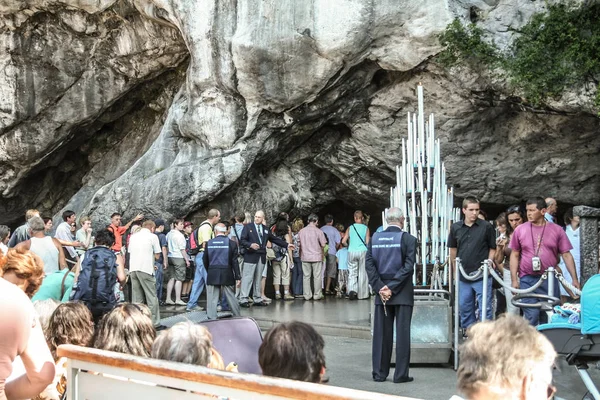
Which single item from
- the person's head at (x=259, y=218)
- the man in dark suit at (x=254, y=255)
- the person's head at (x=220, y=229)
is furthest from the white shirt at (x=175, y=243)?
the person's head at (x=220, y=229)

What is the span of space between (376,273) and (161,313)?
6.38 m

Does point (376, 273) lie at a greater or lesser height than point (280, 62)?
lesser

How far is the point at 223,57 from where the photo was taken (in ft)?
52.3

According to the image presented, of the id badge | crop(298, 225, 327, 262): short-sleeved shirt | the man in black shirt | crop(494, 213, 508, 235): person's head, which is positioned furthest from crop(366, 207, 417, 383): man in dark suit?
crop(298, 225, 327, 262): short-sleeved shirt

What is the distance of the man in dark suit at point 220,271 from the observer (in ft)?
37.9

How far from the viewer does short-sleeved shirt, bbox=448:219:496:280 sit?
29.6 feet

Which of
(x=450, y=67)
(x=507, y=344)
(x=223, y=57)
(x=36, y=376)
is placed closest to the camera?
(x=507, y=344)

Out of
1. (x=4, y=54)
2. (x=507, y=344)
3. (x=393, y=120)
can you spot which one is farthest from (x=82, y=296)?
(x=4, y=54)

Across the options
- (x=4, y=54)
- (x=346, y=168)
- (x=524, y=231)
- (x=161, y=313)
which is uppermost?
(x=4, y=54)

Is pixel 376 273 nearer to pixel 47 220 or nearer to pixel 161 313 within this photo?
pixel 161 313

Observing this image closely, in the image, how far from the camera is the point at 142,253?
37.2 ft

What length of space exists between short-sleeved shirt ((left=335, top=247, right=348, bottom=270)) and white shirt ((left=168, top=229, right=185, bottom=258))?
3338 mm

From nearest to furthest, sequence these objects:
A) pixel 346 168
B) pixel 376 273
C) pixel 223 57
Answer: pixel 376 273, pixel 223 57, pixel 346 168

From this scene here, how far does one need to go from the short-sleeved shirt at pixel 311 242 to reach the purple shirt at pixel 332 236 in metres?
0.88
